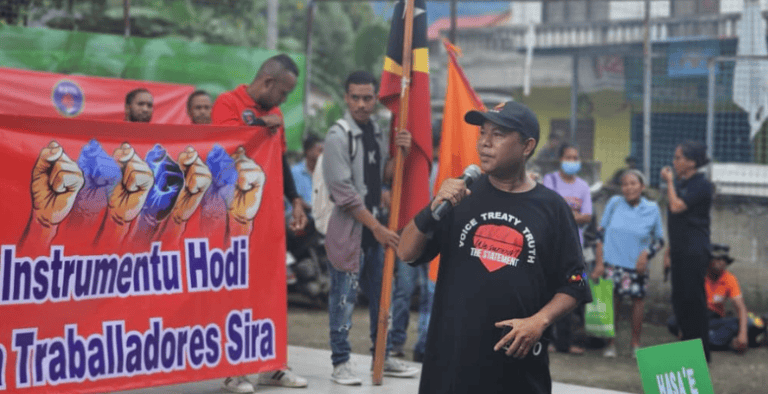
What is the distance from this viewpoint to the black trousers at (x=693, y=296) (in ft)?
29.4

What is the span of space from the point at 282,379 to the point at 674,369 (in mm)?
2884

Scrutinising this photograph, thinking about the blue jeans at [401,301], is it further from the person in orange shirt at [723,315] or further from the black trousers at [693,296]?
the person in orange shirt at [723,315]

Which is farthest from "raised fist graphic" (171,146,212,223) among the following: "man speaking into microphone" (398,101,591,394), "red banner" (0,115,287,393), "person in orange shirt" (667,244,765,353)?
"person in orange shirt" (667,244,765,353)

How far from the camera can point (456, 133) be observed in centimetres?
691

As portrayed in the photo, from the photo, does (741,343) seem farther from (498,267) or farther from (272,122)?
(498,267)

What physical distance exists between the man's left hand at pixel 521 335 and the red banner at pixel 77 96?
681 centimetres

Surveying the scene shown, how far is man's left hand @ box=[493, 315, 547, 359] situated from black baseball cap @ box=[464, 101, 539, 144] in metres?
0.71

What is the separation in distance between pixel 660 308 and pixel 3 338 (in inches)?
331

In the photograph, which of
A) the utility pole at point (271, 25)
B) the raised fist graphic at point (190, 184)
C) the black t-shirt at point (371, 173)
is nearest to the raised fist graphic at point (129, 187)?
the raised fist graphic at point (190, 184)

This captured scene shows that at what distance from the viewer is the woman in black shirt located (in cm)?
896

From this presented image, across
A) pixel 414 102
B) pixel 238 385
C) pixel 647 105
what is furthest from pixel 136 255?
pixel 647 105

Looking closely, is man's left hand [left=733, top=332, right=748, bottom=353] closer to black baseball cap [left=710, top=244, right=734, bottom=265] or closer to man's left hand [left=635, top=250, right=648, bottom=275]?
black baseball cap [left=710, top=244, right=734, bottom=265]

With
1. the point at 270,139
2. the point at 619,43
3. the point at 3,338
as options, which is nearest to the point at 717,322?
the point at 270,139

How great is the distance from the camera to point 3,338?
5.16m
